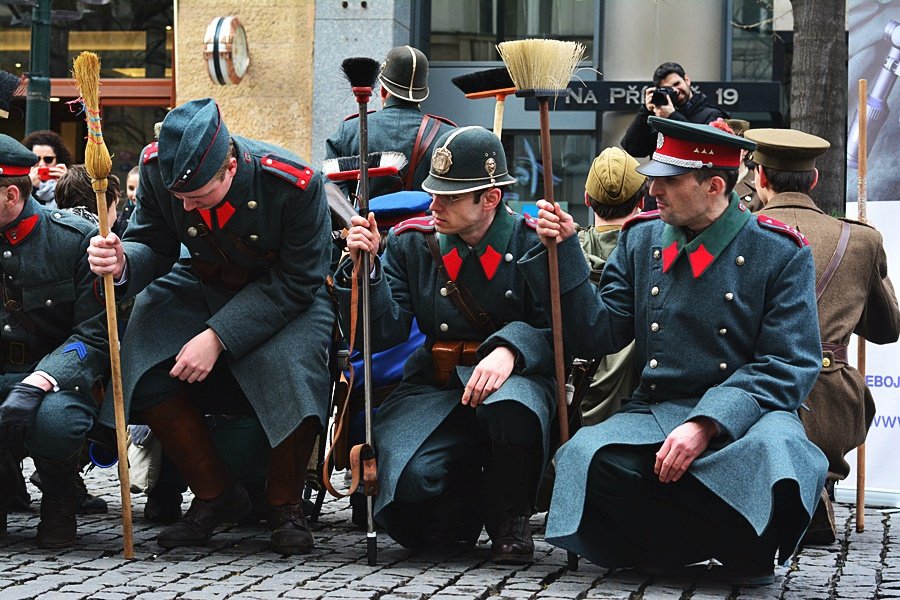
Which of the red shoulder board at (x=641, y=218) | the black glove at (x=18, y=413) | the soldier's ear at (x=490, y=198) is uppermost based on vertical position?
the soldier's ear at (x=490, y=198)

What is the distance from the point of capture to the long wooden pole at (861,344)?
22.5 ft

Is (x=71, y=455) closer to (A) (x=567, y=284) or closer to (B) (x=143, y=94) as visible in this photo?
(A) (x=567, y=284)

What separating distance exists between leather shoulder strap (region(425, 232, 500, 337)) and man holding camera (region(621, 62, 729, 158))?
2.71 metres

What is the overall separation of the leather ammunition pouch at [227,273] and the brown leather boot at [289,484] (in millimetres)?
602

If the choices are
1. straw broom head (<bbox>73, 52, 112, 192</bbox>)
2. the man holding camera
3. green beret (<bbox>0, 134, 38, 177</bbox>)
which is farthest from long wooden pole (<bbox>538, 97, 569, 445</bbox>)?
the man holding camera

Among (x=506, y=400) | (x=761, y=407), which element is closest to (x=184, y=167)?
(x=506, y=400)

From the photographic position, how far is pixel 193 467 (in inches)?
241

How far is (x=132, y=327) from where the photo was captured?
20.2 feet

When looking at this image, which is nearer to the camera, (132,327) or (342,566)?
(342,566)

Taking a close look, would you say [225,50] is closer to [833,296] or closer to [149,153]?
[149,153]

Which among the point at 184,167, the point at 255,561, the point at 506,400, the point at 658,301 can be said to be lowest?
the point at 255,561

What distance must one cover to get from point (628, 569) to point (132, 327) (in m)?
2.11

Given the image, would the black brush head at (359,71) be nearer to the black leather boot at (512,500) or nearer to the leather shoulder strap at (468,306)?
the leather shoulder strap at (468,306)

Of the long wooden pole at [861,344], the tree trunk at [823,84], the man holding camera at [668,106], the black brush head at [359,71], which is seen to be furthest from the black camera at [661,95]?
the black brush head at [359,71]
